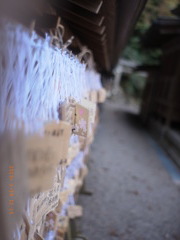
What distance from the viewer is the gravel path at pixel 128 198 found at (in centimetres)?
360

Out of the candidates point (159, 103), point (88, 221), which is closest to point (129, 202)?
point (88, 221)

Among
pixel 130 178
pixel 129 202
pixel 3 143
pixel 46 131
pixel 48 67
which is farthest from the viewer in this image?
pixel 130 178

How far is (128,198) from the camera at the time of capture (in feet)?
15.1

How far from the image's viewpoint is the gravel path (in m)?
3.60

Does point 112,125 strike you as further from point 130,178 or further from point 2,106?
point 2,106

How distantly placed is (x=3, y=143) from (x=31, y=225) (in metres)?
0.84

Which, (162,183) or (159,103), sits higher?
(159,103)

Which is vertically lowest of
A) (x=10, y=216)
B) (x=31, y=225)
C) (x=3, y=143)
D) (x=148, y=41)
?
(x=31, y=225)

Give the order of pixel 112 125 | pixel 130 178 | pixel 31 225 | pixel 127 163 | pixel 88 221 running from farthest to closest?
pixel 112 125 < pixel 127 163 < pixel 130 178 < pixel 88 221 < pixel 31 225

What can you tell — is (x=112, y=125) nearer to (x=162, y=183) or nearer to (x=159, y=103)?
(x=159, y=103)

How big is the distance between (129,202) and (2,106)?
13.5 ft

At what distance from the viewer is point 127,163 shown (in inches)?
263

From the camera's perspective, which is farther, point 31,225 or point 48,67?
point 31,225

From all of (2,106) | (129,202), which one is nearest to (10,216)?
(2,106)
